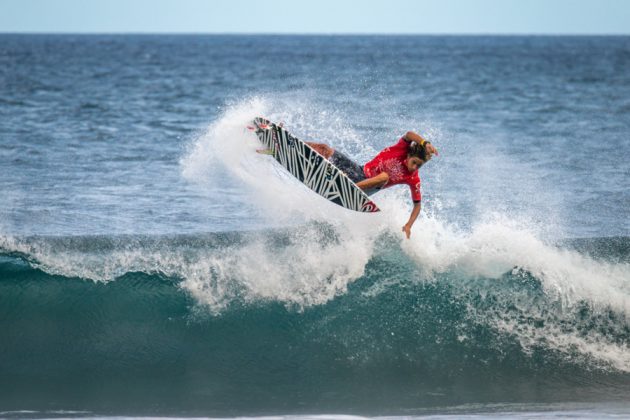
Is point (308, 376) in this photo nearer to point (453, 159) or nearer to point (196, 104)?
A: point (453, 159)

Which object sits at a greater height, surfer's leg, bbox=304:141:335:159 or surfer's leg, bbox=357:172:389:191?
surfer's leg, bbox=304:141:335:159

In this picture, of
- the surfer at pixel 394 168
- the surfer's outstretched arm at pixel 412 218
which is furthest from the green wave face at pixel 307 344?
the surfer at pixel 394 168

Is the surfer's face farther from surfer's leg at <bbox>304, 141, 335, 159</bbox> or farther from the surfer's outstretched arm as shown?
surfer's leg at <bbox>304, 141, 335, 159</bbox>

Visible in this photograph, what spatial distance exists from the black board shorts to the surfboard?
0.25m

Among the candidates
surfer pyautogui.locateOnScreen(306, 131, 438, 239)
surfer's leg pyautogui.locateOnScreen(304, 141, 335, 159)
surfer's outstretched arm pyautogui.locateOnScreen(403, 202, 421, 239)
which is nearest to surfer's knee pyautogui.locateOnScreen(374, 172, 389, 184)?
surfer pyautogui.locateOnScreen(306, 131, 438, 239)

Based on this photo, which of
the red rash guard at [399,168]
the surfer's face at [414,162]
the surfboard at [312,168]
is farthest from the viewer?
the surfboard at [312,168]

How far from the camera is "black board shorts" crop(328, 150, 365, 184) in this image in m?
11.2

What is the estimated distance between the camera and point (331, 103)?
104ft

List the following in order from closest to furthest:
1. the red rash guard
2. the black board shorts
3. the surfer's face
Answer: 1. the surfer's face
2. the red rash guard
3. the black board shorts

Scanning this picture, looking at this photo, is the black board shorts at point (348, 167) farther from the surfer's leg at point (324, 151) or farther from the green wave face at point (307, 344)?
the green wave face at point (307, 344)

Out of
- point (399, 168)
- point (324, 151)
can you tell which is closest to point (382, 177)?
point (399, 168)

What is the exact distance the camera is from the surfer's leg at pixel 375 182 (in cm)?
1088

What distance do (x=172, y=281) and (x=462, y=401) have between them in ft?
15.1

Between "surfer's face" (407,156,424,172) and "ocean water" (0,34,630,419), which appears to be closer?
"ocean water" (0,34,630,419)
